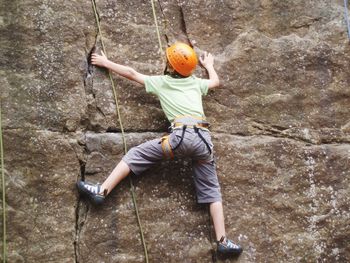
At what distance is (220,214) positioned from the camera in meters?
4.87

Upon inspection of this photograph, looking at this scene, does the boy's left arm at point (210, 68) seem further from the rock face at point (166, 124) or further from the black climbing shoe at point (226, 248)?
the black climbing shoe at point (226, 248)

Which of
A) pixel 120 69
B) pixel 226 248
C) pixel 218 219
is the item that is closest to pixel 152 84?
pixel 120 69

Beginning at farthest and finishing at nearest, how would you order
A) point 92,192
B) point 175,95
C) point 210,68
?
point 210,68, point 175,95, point 92,192

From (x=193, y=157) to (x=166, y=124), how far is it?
57cm

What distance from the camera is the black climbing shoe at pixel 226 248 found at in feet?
15.8

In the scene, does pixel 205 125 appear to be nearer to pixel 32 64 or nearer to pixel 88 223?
pixel 88 223

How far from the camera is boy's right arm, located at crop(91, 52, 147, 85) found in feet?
16.3

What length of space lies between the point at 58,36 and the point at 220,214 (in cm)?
256

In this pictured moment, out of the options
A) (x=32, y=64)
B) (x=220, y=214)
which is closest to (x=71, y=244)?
(x=220, y=214)

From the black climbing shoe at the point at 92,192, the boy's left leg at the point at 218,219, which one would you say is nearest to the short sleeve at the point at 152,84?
the black climbing shoe at the point at 92,192

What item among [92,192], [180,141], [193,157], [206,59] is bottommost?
[92,192]

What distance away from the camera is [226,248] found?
15.8 ft

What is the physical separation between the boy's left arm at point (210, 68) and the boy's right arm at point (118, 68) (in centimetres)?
78

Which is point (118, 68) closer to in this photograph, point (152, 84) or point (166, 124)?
point (152, 84)
